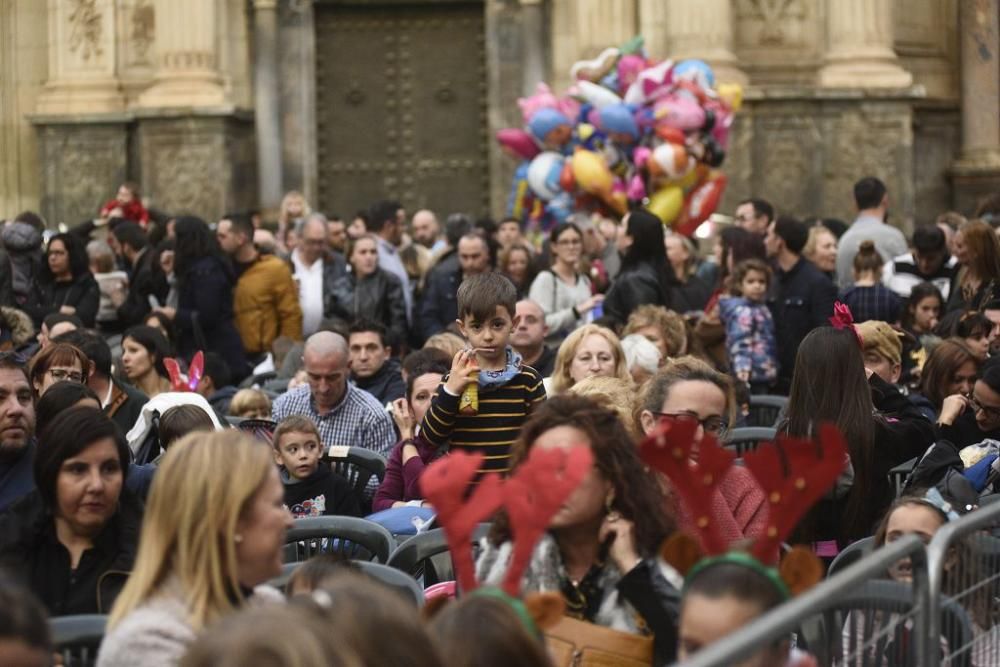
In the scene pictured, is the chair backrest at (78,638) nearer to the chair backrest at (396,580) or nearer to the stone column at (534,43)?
the chair backrest at (396,580)

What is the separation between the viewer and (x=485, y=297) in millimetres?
8086

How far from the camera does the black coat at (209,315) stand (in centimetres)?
1404

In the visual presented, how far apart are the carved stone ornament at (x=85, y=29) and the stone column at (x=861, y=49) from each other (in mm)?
7612

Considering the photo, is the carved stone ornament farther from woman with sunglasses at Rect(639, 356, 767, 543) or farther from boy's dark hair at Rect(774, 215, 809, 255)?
woman with sunglasses at Rect(639, 356, 767, 543)

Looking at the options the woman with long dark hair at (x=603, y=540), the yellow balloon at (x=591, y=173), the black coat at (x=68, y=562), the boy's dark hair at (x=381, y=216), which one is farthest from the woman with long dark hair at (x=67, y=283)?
the woman with long dark hair at (x=603, y=540)

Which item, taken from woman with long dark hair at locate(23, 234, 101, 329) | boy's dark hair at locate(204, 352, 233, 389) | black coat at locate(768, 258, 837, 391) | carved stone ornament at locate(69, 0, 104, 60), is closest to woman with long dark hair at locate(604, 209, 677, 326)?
black coat at locate(768, 258, 837, 391)

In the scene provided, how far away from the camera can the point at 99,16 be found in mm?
21672

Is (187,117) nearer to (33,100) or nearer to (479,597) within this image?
(33,100)

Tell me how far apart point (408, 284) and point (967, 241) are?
195 inches

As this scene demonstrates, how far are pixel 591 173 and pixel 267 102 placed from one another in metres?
6.47

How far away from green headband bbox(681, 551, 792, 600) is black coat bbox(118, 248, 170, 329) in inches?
441

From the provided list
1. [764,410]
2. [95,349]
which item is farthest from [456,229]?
[95,349]

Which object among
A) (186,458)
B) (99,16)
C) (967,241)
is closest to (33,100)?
(99,16)

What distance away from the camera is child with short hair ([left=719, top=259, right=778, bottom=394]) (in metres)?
12.3
